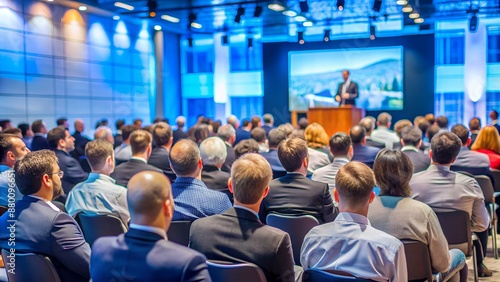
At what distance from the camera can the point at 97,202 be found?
12.5 feet

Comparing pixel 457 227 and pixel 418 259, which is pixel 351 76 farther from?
pixel 418 259

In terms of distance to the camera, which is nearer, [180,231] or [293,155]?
[180,231]

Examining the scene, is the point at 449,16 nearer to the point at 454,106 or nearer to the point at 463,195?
the point at 454,106

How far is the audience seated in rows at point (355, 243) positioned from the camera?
2293mm

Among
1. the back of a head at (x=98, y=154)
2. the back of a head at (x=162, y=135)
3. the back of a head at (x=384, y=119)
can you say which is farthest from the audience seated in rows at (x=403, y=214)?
the back of a head at (x=384, y=119)

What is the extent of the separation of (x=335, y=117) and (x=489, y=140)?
15.5 feet

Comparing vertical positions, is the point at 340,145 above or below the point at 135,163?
above

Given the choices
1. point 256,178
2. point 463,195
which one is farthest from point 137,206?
point 463,195

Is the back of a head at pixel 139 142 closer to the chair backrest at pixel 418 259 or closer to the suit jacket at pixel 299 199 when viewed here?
the suit jacket at pixel 299 199

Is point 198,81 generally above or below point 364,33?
below

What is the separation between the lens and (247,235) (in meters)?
2.37

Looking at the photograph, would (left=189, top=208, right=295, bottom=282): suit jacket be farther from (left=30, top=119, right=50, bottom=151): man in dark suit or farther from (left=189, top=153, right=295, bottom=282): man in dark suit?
(left=30, top=119, right=50, bottom=151): man in dark suit

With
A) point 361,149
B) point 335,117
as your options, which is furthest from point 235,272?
point 335,117

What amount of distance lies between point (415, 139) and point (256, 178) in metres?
3.86
